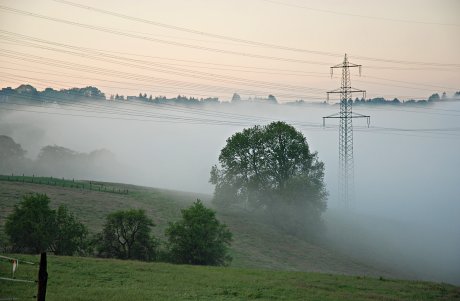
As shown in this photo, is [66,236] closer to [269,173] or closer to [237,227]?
[237,227]

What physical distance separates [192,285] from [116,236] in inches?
717

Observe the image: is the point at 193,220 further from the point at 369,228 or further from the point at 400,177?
the point at 400,177

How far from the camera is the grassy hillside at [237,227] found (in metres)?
68.1

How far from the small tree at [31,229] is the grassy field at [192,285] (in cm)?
626

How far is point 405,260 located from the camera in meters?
84.8

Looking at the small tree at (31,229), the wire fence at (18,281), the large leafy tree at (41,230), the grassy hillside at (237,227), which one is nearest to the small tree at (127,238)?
the large leafy tree at (41,230)

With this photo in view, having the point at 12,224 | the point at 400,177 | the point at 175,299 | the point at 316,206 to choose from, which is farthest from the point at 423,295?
the point at 400,177

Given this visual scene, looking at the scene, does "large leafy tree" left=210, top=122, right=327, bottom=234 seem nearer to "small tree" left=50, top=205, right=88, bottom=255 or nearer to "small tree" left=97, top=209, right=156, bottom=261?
"small tree" left=97, top=209, right=156, bottom=261

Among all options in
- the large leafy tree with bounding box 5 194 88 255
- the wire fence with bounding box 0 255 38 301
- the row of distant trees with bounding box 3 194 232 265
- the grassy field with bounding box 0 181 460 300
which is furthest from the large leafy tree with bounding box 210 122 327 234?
the wire fence with bounding box 0 255 38 301

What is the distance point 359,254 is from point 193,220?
134 feet

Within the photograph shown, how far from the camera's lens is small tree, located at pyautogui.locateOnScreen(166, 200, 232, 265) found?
55.1 metres

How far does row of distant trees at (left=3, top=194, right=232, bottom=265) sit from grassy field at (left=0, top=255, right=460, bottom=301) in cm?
684

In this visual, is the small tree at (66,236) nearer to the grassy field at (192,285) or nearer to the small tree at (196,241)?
the grassy field at (192,285)

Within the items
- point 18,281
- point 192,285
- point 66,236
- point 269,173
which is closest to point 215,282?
point 192,285
